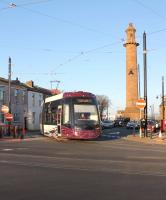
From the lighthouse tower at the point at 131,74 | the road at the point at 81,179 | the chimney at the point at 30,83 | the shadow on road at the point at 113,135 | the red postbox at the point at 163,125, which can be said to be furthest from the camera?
the lighthouse tower at the point at 131,74

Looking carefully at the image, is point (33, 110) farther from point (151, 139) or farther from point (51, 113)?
point (51, 113)

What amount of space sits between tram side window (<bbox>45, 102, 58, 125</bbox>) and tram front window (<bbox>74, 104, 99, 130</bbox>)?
2.70 metres

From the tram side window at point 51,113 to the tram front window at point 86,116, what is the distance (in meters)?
2.70

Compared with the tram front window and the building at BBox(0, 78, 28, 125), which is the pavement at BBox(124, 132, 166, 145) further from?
the building at BBox(0, 78, 28, 125)

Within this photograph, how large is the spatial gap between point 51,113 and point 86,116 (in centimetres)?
464

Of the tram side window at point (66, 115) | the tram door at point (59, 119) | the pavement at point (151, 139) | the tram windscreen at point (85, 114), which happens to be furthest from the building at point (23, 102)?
the tram windscreen at point (85, 114)

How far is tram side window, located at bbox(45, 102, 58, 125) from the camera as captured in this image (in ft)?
126

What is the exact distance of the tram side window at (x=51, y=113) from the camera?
1507 inches

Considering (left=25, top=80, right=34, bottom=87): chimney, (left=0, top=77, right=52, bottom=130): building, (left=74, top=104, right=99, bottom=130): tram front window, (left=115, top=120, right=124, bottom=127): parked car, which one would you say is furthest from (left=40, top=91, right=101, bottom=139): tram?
(left=115, top=120, right=124, bottom=127): parked car

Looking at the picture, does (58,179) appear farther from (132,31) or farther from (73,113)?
(132,31)

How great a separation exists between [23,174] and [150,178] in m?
3.99

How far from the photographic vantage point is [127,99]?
11350 centimetres

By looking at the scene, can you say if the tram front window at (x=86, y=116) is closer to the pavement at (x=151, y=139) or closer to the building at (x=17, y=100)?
the pavement at (x=151, y=139)

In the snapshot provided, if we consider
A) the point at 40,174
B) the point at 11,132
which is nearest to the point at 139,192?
the point at 40,174
